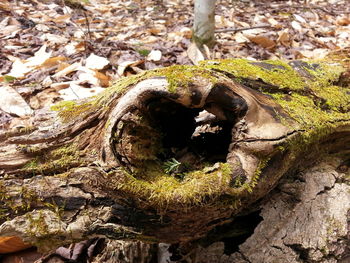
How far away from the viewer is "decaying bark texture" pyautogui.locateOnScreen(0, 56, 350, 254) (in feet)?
5.13

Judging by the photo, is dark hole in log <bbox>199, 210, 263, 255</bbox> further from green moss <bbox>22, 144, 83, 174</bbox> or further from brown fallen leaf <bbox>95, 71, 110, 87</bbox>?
brown fallen leaf <bbox>95, 71, 110, 87</bbox>

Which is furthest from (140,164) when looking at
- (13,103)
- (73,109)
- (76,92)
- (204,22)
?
(204,22)

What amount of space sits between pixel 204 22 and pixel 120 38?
4.93 ft

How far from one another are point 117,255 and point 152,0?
6.58m

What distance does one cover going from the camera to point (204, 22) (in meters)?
4.48

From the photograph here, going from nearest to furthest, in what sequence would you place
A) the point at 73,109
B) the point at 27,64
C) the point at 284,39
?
the point at 73,109 → the point at 27,64 → the point at 284,39

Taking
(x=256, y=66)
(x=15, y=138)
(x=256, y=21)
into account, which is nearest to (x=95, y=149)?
(x=15, y=138)

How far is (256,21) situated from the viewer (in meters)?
5.99

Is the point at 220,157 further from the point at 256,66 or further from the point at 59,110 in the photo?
the point at 59,110

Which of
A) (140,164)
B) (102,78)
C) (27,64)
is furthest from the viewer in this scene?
(27,64)

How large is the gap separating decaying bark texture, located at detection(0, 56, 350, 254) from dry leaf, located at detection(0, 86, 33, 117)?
1.35 metres

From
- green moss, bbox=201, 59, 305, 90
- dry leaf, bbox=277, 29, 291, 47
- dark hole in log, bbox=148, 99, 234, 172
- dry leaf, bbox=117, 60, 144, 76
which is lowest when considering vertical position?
dry leaf, bbox=277, 29, 291, 47

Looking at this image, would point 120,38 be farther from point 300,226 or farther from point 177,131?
point 300,226

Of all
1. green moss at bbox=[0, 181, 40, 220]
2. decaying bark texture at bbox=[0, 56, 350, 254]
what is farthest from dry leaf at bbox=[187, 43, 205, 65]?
green moss at bbox=[0, 181, 40, 220]
